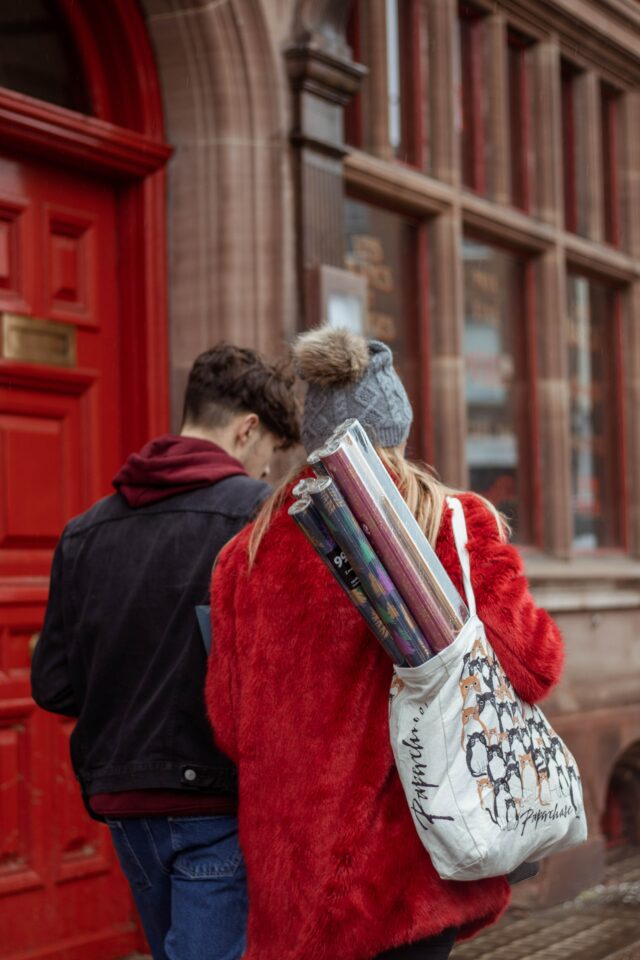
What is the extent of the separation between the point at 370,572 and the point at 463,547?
180 mm

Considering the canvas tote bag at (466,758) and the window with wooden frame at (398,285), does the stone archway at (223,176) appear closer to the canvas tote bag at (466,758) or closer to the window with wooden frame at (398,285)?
the window with wooden frame at (398,285)

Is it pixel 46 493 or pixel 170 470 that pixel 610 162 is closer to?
pixel 46 493

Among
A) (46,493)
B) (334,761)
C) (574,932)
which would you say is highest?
(46,493)

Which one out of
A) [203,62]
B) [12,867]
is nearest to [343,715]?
[12,867]

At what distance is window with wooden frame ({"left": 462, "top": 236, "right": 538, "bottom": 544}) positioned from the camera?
23.9ft

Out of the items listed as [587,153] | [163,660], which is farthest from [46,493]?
[587,153]

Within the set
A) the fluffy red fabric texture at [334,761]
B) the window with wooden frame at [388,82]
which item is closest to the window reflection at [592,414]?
the window with wooden frame at [388,82]

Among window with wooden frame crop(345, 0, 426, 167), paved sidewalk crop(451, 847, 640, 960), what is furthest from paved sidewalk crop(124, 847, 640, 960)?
window with wooden frame crop(345, 0, 426, 167)

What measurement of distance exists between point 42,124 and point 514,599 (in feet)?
10.1

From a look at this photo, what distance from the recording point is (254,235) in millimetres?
5453

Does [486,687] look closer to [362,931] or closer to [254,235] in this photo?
[362,931]

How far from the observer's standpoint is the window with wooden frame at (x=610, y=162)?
873cm

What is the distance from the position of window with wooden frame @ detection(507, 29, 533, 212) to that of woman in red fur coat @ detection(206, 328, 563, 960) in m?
5.43

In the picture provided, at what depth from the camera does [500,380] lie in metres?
7.58
